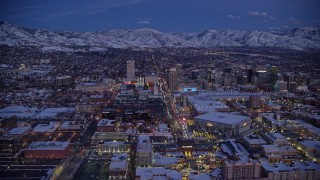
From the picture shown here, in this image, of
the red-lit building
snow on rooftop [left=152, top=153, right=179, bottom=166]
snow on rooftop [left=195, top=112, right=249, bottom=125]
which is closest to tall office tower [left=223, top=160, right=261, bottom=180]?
snow on rooftop [left=152, top=153, right=179, bottom=166]

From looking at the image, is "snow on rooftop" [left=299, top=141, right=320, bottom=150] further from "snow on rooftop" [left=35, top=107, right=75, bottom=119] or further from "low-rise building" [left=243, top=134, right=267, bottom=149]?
"snow on rooftop" [left=35, top=107, right=75, bottom=119]

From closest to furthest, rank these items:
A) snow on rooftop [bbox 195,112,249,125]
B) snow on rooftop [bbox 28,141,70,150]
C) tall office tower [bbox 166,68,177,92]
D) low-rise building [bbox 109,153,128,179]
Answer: low-rise building [bbox 109,153,128,179]
snow on rooftop [bbox 28,141,70,150]
snow on rooftop [bbox 195,112,249,125]
tall office tower [bbox 166,68,177,92]

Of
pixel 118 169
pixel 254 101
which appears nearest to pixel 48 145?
pixel 118 169

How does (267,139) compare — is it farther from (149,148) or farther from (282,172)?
(149,148)

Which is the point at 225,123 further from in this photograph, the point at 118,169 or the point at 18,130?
the point at 18,130

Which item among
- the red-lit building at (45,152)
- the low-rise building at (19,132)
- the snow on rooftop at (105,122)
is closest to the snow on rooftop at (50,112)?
the low-rise building at (19,132)

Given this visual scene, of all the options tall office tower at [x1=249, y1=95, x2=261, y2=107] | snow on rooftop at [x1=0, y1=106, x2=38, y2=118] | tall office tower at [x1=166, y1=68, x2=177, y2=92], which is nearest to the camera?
snow on rooftop at [x1=0, y1=106, x2=38, y2=118]

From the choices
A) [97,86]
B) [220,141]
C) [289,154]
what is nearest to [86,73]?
[97,86]
